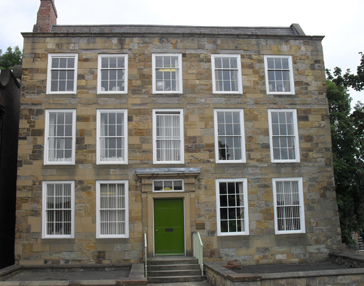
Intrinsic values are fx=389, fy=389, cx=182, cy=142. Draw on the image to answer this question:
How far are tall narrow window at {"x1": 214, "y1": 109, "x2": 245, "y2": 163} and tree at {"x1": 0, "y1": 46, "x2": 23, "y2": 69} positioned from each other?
16267 mm

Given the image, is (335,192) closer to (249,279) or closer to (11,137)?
(249,279)

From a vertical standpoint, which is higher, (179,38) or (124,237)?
(179,38)

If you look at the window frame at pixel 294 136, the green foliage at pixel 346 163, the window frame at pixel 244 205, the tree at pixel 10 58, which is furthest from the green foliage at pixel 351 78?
the tree at pixel 10 58

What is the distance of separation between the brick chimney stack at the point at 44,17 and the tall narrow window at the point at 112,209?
7.46 m

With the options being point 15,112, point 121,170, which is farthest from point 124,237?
point 15,112

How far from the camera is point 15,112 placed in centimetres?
1758

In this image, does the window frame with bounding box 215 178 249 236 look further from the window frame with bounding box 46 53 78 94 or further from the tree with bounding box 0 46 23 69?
the tree with bounding box 0 46 23 69

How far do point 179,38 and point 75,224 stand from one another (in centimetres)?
808

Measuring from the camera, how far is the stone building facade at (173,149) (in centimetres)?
1404

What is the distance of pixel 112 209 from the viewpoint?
14.1 meters

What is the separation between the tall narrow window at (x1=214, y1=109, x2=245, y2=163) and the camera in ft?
48.5

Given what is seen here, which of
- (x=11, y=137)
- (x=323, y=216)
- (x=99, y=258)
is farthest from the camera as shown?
(x=11, y=137)

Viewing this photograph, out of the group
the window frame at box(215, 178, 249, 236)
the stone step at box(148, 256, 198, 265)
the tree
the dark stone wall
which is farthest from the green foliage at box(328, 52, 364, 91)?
the tree

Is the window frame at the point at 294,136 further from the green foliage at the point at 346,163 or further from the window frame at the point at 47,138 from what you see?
the window frame at the point at 47,138
